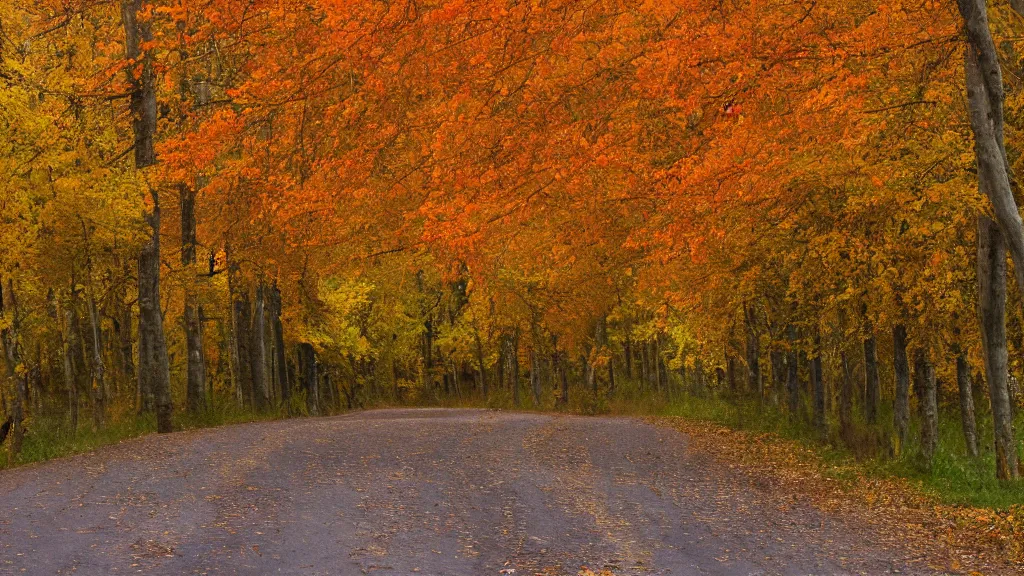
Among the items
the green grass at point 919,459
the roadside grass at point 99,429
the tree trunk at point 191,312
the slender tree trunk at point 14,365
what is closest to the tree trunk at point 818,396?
the green grass at point 919,459

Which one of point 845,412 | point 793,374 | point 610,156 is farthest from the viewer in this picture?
point 793,374

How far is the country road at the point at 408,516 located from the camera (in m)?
8.62

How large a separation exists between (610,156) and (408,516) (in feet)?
24.2

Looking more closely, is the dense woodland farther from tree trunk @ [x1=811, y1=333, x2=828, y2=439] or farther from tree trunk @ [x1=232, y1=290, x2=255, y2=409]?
tree trunk @ [x1=232, y1=290, x2=255, y2=409]

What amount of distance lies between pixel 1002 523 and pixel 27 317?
18217 millimetres

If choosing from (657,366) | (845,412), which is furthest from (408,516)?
(657,366)

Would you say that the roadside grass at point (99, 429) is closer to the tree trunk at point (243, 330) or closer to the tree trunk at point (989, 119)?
the tree trunk at point (243, 330)

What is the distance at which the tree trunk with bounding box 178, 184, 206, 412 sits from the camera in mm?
24484

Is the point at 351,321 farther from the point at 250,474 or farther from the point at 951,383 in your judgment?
the point at 250,474

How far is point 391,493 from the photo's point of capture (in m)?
12.2

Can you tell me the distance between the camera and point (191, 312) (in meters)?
25.6

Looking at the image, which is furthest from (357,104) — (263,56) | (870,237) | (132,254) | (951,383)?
(951,383)

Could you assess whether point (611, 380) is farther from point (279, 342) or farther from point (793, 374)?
point (793, 374)

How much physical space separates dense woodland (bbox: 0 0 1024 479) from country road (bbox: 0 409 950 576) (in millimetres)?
3593
